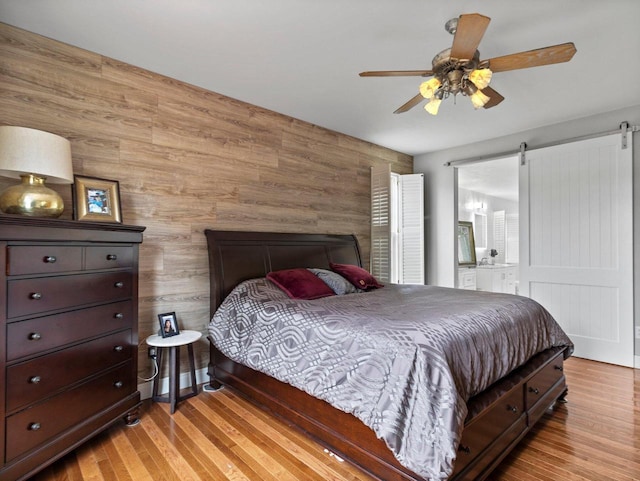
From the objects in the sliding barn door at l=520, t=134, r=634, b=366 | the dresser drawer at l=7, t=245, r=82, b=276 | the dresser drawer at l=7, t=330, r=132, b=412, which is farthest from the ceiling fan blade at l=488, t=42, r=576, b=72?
the dresser drawer at l=7, t=330, r=132, b=412

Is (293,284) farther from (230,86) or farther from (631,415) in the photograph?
(631,415)

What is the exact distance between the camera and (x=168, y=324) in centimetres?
260

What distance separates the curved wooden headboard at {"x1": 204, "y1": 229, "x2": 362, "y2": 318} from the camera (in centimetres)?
292

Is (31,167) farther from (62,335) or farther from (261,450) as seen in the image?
(261,450)

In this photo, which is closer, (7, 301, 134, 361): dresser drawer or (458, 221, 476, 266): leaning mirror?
(7, 301, 134, 361): dresser drawer

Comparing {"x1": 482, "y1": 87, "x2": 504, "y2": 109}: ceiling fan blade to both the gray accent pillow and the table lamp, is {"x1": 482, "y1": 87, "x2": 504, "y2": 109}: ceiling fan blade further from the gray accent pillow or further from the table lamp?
the table lamp

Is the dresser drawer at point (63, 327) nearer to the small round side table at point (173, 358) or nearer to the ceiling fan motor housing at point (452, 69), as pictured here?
the small round side table at point (173, 358)

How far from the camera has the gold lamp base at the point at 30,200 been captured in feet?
5.90

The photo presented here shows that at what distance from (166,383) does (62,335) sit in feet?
3.94

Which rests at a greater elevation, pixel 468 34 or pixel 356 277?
pixel 468 34

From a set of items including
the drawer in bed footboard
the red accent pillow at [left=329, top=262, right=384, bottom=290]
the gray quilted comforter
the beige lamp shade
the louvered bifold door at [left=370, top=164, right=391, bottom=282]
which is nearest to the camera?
the gray quilted comforter

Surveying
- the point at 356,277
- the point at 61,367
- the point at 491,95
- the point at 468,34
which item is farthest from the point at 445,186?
the point at 61,367

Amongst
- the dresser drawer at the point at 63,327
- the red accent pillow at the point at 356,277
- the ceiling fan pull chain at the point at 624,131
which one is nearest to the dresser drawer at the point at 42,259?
the dresser drawer at the point at 63,327

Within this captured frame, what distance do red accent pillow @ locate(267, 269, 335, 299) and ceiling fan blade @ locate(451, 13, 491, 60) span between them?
73.1 inches
